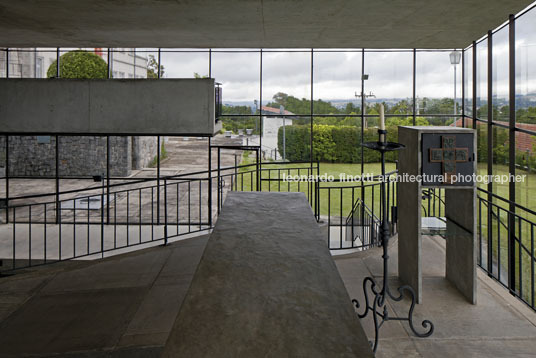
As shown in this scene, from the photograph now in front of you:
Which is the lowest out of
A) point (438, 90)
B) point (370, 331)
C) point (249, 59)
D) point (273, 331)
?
point (370, 331)

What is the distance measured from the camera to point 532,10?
239 inches

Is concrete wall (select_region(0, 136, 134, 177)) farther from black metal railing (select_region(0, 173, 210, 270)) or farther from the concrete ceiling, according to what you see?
the concrete ceiling

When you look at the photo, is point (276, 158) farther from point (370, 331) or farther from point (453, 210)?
point (370, 331)

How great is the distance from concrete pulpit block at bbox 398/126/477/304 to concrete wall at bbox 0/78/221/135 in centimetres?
412

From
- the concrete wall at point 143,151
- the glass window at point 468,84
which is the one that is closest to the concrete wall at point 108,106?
the concrete wall at point 143,151

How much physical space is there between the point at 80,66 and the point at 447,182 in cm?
865

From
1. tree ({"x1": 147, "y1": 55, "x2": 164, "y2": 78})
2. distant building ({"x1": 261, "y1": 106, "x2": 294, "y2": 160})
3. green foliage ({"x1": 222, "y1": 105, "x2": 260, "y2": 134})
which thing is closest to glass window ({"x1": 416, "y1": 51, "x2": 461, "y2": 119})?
distant building ({"x1": 261, "y1": 106, "x2": 294, "y2": 160})

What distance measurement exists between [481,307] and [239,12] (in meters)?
4.65

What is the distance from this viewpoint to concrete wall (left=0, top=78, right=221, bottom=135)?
7359mm

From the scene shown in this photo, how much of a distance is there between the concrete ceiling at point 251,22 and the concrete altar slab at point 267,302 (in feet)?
12.6

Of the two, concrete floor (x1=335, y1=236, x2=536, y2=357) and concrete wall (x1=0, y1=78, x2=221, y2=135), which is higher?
Result: concrete wall (x1=0, y1=78, x2=221, y2=135)

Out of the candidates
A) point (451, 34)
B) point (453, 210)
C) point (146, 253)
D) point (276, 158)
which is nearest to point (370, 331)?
point (453, 210)

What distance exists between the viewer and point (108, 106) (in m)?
7.45

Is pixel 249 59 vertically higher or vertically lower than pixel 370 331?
higher
